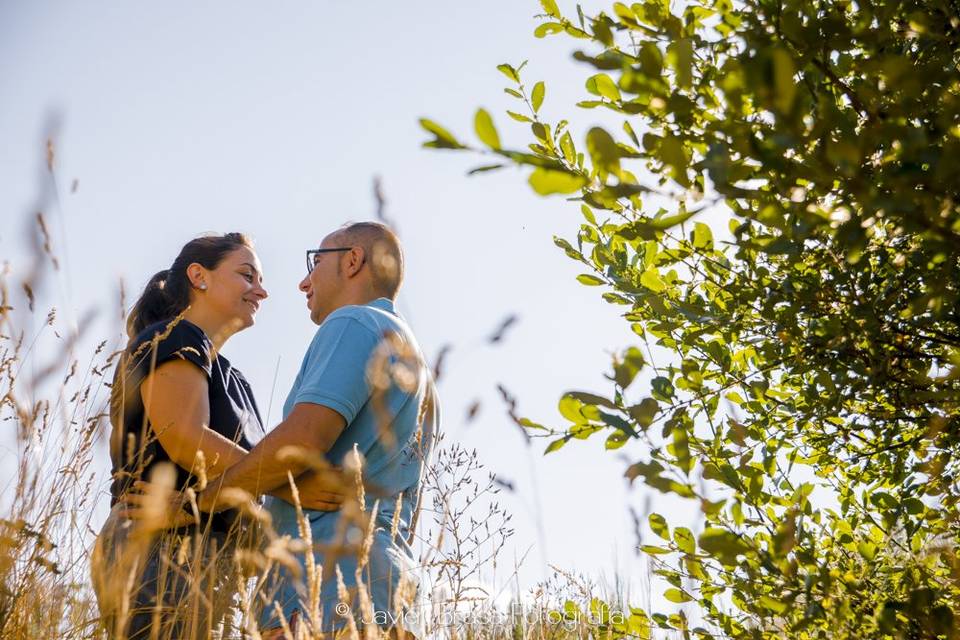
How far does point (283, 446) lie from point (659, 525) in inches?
37.8

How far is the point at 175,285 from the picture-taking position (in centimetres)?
328

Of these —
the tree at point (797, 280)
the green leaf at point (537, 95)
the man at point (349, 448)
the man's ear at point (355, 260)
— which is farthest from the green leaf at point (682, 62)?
the man's ear at point (355, 260)

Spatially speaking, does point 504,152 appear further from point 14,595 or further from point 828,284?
point 14,595

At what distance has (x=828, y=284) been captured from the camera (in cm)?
157

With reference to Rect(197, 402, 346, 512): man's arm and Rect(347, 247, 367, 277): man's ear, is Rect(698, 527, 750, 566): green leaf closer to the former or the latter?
Rect(197, 402, 346, 512): man's arm

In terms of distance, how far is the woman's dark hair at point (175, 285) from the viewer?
3.23m

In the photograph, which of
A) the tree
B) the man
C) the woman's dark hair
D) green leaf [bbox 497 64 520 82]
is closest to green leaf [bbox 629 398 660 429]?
the tree

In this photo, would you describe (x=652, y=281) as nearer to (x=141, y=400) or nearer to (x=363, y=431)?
(x=363, y=431)

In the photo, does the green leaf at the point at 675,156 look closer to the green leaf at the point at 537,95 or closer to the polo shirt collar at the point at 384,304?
the green leaf at the point at 537,95

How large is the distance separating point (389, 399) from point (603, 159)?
1325 mm

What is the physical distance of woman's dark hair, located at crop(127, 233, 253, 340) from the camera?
323 cm

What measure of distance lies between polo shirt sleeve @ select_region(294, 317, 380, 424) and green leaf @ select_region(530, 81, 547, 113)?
82cm

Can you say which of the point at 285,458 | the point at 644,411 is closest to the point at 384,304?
the point at 285,458

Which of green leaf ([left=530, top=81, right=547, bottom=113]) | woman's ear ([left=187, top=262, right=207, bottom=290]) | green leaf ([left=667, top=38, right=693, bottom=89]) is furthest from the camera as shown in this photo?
woman's ear ([left=187, top=262, right=207, bottom=290])
